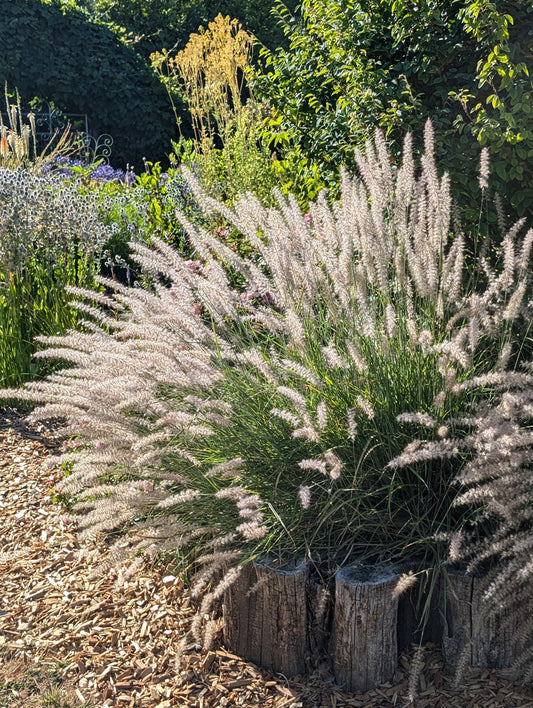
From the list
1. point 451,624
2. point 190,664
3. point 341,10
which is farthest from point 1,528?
point 341,10

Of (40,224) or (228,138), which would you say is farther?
(228,138)

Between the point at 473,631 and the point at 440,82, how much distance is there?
2.68 meters

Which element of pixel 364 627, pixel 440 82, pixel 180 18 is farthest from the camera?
pixel 180 18

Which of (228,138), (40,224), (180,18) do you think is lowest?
(40,224)

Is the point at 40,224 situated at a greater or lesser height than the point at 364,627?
greater

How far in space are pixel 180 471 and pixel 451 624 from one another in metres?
1.09

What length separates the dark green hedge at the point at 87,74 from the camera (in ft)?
43.7

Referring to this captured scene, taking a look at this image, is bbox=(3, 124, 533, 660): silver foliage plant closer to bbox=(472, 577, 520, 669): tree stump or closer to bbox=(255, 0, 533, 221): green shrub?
bbox=(472, 577, 520, 669): tree stump

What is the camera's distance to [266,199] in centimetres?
611

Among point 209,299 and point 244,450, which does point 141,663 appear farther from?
point 209,299

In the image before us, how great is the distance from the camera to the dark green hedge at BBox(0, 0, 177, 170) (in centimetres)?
1333

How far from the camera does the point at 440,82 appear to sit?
383 centimetres

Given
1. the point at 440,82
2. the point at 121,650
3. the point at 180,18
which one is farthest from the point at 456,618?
the point at 180,18

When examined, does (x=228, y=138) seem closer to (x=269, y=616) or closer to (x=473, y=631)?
(x=269, y=616)
